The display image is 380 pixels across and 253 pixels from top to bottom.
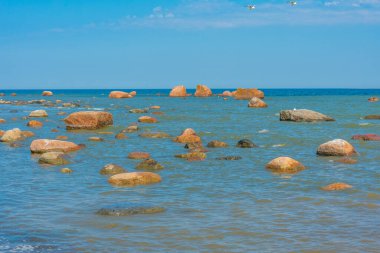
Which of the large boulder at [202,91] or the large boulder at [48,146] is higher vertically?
the large boulder at [202,91]

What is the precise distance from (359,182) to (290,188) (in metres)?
2.56

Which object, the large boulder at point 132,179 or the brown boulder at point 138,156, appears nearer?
the large boulder at point 132,179

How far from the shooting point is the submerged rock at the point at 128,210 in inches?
498

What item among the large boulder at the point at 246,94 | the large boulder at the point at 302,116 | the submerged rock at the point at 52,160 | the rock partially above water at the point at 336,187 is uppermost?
the large boulder at the point at 246,94

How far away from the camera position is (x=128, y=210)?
12844mm

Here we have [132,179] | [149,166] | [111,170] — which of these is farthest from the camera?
[149,166]

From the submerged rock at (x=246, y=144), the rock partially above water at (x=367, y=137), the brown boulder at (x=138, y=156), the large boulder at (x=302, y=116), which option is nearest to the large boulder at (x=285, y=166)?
the brown boulder at (x=138, y=156)

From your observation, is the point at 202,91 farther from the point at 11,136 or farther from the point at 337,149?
the point at 337,149

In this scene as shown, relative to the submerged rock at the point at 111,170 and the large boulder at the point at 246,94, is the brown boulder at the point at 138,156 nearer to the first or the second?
the submerged rock at the point at 111,170

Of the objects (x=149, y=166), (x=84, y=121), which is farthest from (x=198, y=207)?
(x=84, y=121)

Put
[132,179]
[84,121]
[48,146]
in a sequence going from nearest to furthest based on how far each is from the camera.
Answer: [132,179], [48,146], [84,121]

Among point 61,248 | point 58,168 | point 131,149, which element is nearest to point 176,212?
point 61,248

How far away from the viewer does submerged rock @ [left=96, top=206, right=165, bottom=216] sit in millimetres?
12641

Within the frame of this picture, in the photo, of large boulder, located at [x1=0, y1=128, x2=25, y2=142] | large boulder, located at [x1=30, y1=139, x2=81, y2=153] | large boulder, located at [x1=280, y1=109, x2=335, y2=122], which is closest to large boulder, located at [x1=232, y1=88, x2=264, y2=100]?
large boulder, located at [x1=280, y1=109, x2=335, y2=122]
